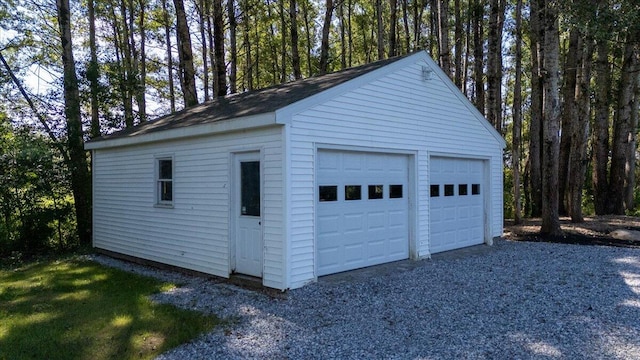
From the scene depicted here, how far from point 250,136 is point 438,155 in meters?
4.46

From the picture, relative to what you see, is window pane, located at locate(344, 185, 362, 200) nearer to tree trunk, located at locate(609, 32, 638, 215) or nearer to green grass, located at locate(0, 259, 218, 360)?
green grass, located at locate(0, 259, 218, 360)

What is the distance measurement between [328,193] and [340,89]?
1.75 metres

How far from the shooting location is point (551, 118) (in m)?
11.3

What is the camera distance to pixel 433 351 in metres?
4.28

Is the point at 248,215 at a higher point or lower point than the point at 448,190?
lower

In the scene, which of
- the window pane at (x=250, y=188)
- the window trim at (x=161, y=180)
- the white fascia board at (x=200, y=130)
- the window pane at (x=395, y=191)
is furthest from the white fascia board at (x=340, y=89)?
the window trim at (x=161, y=180)

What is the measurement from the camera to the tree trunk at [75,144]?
11.8 m

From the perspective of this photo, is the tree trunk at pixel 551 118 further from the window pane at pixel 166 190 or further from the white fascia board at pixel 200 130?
the window pane at pixel 166 190

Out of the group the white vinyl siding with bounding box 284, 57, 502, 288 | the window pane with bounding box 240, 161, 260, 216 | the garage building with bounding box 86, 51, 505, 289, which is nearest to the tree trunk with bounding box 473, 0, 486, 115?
the white vinyl siding with bounding box 284, 57, 502, 288

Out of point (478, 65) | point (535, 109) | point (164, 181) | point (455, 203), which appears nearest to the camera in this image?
point (164, 181)

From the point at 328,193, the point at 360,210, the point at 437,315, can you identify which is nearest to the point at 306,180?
the point at 328,193

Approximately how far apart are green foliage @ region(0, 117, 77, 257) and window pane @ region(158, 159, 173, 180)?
423cm

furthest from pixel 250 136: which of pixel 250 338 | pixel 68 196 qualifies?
pixel 68 196

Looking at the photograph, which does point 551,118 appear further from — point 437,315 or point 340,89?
point 437,315
